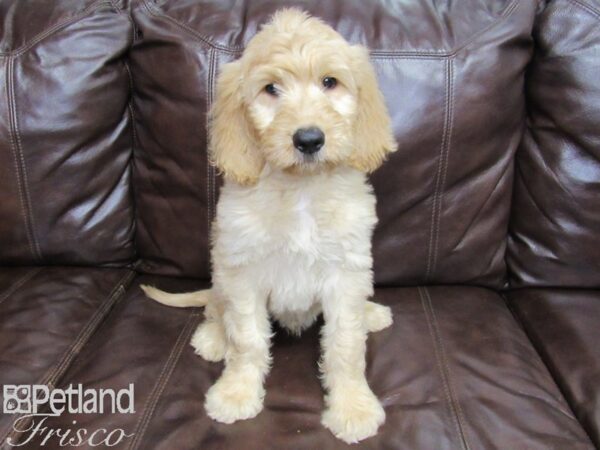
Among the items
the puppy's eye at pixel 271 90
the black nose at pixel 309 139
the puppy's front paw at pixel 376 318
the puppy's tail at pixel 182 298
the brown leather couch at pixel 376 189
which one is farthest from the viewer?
the puppy's tail at pixel 182 298

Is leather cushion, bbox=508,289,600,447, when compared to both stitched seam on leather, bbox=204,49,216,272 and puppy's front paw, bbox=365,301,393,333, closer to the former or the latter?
puppy's front paw, bbox=365,301,393,333

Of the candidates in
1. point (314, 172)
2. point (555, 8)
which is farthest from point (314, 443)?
point (555, 8)

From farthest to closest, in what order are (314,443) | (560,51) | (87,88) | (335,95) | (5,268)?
(5,268) < (87,88) < (560,51) < (335,95) < (314,443)

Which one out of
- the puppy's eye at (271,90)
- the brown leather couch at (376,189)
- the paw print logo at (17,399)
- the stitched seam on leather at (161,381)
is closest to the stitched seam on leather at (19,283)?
the brown leather couch at (376,189)

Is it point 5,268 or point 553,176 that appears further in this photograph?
point 5,268

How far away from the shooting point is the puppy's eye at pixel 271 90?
1.26 m

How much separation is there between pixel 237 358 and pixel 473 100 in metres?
1.00

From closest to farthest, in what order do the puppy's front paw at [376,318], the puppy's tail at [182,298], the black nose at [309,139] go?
the black nose at [309,139] → the puppy's front paw at [376,318] → the puppy's tail at [182,298]

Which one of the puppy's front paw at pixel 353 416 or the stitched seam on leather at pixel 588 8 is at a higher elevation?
the stitched seam on leather at pixel 588 8

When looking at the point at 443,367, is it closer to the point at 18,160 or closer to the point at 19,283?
the point at 19,283

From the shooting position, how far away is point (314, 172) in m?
1.26

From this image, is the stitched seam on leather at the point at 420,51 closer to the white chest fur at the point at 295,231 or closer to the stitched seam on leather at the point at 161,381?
the white chest fur at the point at 295,231

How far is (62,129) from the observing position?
1.68 m

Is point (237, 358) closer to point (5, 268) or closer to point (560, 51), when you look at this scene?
point (5, 268)
